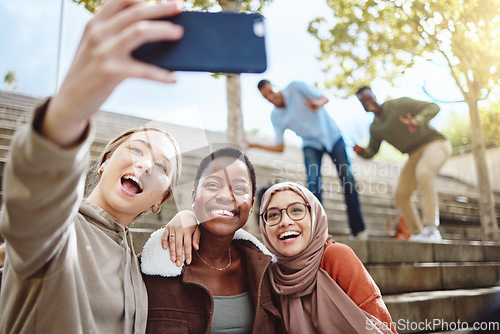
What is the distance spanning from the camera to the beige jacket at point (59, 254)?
0.60 meters

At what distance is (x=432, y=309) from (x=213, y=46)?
3266 mm

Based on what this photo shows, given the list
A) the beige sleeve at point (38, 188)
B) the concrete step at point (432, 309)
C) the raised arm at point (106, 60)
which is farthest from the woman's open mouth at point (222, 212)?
the concrete step at point (432, 309)

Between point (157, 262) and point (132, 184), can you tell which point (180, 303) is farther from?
point (132, 184)

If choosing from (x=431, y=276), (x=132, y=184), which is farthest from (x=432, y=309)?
(x=132, y=184)

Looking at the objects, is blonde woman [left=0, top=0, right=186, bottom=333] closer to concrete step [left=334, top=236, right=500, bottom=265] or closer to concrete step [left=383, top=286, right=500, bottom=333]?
concrete step [left=383, top=286, right=500, bottom=333]

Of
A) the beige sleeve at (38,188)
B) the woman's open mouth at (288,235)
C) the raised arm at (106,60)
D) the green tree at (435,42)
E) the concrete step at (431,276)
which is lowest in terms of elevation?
the concrete step at (431,276)

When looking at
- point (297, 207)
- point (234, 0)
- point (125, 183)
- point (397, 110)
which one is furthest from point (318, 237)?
point (234, 0)

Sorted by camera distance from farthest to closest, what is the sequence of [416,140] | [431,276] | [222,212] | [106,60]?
[416,140], [431,276], [222,212], [106,60]

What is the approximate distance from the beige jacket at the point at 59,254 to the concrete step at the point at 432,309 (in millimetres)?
2228

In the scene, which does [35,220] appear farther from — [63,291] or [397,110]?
[397,110]

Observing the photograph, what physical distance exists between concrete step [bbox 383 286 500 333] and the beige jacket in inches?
87.7

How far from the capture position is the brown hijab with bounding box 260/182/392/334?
1593 millimetres

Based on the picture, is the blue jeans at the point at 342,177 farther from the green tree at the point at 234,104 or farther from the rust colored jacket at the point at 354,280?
the rust colored jacket at the point at 354,280

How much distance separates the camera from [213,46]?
0.57m
